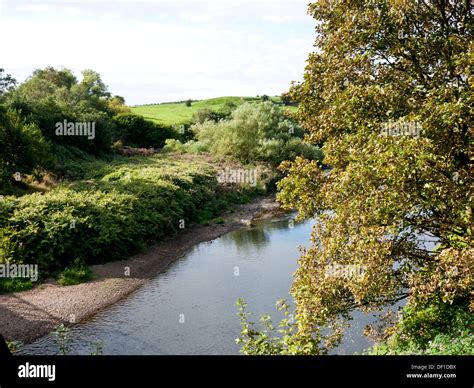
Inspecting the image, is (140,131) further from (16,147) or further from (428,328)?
(428,328)

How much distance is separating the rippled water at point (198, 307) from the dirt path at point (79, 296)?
571 mm

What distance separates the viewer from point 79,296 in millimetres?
19844

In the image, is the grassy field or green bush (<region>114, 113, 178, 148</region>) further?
green bush (<region>114, 113, 178, 148</region>)

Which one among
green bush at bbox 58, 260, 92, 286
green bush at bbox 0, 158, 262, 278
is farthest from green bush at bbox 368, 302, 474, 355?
green bush at bbox 0, 158, 262, 278

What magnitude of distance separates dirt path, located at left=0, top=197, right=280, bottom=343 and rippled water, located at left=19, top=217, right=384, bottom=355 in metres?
0.57

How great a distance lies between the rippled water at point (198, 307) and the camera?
585 inches

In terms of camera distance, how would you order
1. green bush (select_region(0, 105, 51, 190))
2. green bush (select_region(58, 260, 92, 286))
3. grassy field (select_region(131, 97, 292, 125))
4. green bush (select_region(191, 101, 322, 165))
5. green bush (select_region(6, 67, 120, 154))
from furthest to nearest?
1. green bush (select_region(191, 101, 322, 165))
2. grassy field (select_region(131, 97, 292, 125))
3. green bush (select_region(6, 67, 120, 154))
4. green bush (select_region(0, 105, 51, 190))
5. green bush (select_region(58, 260, 92, 286))

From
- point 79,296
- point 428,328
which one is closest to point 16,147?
point 79,296

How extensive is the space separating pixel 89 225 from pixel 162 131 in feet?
92.4

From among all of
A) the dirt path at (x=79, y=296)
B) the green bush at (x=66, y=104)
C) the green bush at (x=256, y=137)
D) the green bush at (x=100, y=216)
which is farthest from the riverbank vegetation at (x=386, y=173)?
the green bush at (x=256, y=137)

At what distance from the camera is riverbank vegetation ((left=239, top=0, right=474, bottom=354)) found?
355 inches

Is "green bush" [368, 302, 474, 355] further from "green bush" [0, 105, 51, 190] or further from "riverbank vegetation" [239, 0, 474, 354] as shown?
"green bush" [0, 105, 51, 190]

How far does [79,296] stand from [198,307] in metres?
5.18
